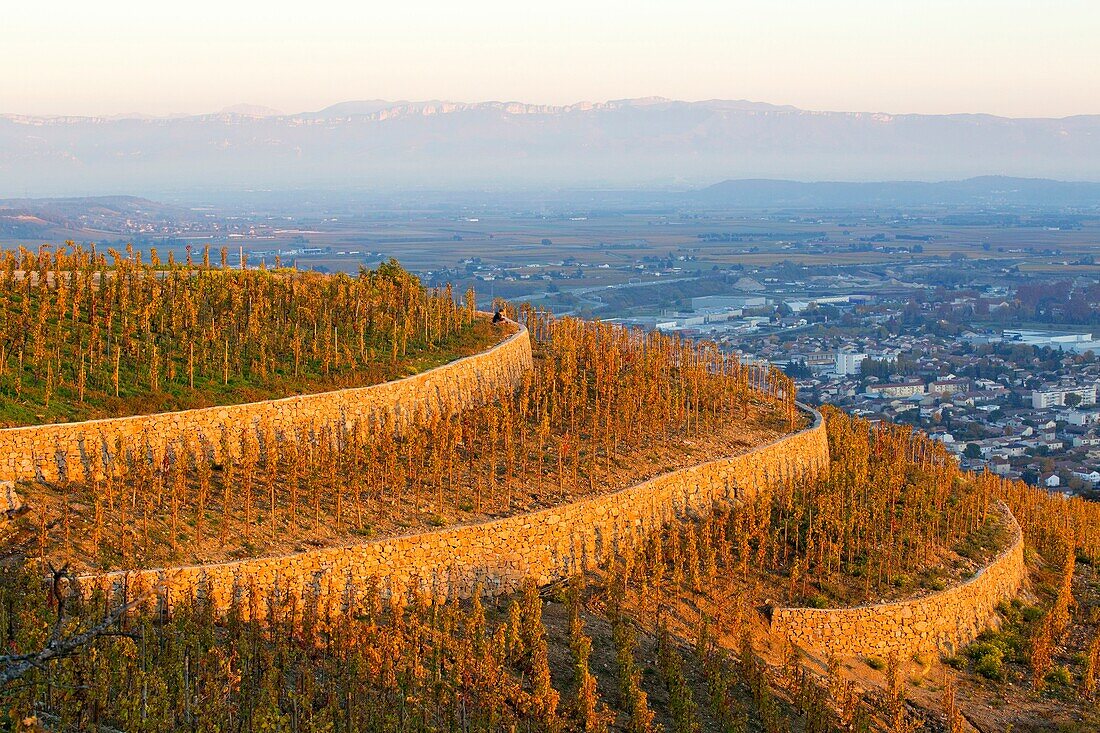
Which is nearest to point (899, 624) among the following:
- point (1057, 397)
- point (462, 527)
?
point (462, 527)

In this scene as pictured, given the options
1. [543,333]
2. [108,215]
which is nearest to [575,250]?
[108,215]

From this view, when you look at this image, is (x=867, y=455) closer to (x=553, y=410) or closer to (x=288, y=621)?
(x=553, y=410)

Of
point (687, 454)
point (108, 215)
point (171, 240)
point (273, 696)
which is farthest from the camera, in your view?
point (108, 215)

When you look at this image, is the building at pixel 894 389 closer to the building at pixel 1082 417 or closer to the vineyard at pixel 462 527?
the building at pixel 1082 417

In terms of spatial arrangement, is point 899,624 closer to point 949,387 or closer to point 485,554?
point 485,554

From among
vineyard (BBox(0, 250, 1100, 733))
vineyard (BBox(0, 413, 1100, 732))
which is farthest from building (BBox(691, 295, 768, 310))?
vineyard (BBox(0, 413, 1100, 732))

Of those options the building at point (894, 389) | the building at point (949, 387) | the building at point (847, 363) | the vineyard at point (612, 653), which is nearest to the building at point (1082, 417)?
the building at point (949, 387)
